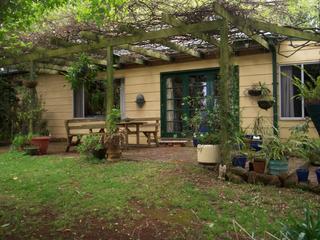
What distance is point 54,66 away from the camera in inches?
514

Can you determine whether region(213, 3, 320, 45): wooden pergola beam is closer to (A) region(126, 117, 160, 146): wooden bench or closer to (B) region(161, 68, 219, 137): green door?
(B) region(161, 68, 219, 137): green door

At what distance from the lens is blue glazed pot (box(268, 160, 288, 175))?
20.2 ft

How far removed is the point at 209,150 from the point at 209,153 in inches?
2.0

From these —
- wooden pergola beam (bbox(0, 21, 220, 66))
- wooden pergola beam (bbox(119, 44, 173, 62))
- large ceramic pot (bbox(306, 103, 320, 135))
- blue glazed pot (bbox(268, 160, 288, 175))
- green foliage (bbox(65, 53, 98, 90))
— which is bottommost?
blue glazed pot (bbox(268, 160, 288, 175))

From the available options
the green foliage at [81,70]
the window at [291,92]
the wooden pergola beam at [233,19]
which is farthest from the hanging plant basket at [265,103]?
the green foliage at [81,70]

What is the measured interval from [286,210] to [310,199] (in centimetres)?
57

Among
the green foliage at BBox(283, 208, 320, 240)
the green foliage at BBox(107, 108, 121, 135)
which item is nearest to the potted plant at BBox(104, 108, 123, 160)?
the green foliage at BBox(107, 108, 121, 135)

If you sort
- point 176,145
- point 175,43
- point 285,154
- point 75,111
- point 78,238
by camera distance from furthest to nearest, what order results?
point 75,111
point 176,145
point 175,43
point 285,154
point 78,238

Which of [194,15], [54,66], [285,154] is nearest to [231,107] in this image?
[285,154]

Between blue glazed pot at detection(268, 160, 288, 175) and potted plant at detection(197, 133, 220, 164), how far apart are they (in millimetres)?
930

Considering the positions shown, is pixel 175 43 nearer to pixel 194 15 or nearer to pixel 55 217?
pixel 194 15

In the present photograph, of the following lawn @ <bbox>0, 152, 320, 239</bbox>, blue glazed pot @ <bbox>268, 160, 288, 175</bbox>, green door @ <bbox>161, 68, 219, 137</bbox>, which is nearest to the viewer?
lawn @ <bbox>0, 152, 320, 239</bbox>

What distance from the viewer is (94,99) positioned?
42.7ft

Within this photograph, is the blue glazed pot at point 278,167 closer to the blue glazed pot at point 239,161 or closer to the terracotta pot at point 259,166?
the terracotta pot at point 259,166
